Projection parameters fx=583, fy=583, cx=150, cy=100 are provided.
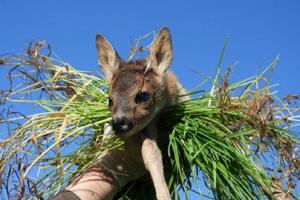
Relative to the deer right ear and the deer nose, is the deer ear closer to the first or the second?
the deer right ear

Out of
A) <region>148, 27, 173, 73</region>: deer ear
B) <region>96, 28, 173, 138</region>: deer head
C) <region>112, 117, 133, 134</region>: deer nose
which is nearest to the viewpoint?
<region>112, 117, 133, 134</region>: deer nose

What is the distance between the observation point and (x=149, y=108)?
4.01m

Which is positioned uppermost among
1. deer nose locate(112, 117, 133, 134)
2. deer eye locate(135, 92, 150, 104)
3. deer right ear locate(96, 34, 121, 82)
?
deer right ear locate(96, 34, 121, 82)

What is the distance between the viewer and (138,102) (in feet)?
13.3

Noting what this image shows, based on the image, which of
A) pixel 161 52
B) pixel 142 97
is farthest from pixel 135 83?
pixel 161 52

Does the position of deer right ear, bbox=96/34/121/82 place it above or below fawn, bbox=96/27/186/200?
above

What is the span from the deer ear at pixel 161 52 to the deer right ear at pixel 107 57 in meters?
0.26

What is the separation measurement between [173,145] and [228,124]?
0.45m

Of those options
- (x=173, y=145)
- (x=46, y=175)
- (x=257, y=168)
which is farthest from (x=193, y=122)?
(x=46, y=175)

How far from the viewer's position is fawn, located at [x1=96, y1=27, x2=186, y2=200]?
149 inches

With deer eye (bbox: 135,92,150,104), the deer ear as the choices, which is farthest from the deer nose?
the deer ear

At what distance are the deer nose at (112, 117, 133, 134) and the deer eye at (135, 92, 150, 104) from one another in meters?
0.27

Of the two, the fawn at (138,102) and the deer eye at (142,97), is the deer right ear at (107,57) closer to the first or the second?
the fawn at (138,102)

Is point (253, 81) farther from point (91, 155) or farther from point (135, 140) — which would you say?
point (91, 155)
